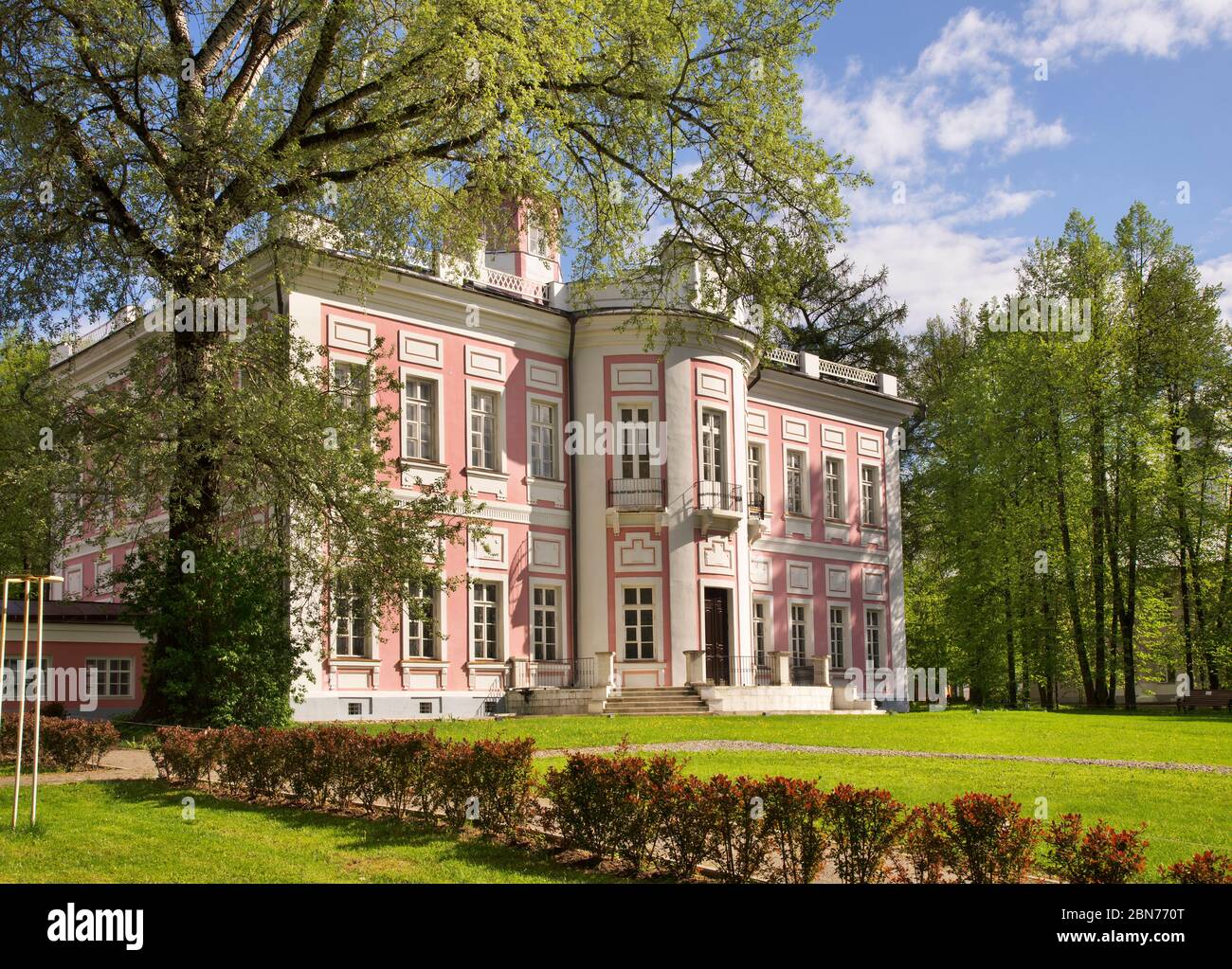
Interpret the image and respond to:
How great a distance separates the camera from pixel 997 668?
3697 centimetres

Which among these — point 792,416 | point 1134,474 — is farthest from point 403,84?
point 1134,474

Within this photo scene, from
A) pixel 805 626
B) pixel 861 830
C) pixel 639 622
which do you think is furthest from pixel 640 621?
pixel 861 830

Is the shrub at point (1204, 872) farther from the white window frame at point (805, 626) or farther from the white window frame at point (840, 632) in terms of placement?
the white window frame at point (840, 632)

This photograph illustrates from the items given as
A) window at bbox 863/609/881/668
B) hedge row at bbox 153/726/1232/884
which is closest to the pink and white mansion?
Answer: window at bbox 863/609/881/668

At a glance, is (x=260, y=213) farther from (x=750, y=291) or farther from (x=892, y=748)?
(x=892, y=748)

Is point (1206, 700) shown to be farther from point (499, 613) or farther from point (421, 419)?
point (421, 419)

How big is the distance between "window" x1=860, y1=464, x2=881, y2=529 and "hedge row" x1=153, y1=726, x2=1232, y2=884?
25281 mm

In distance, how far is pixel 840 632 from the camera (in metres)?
32.9

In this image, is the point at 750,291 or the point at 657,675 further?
the point at 657,675

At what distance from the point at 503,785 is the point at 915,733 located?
11146mm

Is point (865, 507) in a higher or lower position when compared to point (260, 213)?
lower

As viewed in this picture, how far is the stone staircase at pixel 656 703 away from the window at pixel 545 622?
7.27 feet

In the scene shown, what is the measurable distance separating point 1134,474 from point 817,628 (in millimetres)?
10847
